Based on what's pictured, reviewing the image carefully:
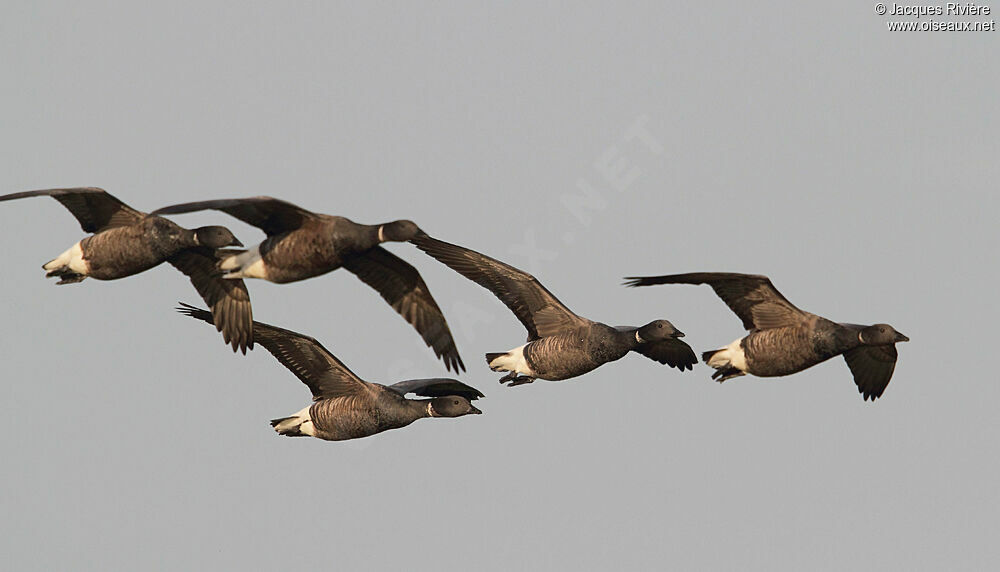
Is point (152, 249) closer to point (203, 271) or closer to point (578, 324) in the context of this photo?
point (203, 271)

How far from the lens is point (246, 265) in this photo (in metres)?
25.6

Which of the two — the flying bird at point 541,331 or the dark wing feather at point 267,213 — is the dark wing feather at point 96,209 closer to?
the dark wing feather at point 267,213

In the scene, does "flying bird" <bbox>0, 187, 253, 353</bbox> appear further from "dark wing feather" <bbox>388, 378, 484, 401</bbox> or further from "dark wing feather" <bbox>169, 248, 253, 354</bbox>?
"dark wing feather" <bbox>388, 378, 484, 401</bbox>

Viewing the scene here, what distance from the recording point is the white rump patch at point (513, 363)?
29.5 m

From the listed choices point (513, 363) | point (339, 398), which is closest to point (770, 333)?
point (513, 363)

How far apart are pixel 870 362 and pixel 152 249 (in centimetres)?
1304

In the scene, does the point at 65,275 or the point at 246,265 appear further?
the point at 65,275

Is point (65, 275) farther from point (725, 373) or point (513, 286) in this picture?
point (725, 373)

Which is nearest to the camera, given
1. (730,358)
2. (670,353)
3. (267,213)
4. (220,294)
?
(267,213)

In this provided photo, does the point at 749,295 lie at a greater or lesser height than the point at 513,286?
lesser

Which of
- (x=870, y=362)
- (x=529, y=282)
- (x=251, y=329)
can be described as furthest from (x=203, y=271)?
(x=870, y=362)

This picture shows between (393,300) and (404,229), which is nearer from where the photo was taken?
(404,229)

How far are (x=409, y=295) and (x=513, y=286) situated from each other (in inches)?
83.6

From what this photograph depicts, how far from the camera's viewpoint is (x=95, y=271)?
26609 millimetres
